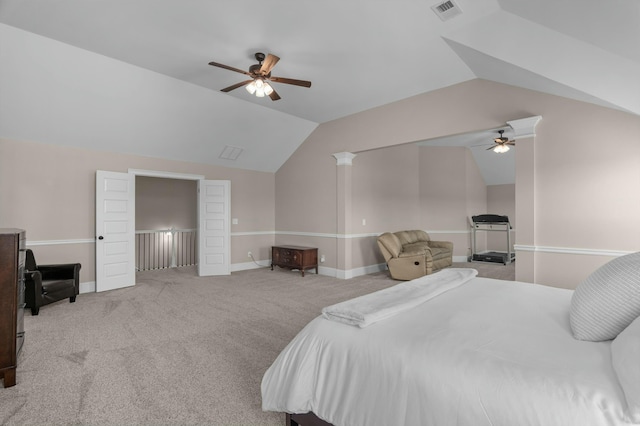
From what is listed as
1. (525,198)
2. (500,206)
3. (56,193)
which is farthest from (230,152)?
(500,206)

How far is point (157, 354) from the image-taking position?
2965mm

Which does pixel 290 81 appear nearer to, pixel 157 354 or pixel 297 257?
pixel 157 354

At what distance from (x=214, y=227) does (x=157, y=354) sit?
4082mm

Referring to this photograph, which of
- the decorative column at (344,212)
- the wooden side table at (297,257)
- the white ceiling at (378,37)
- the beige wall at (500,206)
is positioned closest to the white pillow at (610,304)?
the white ceiling at (378,37)

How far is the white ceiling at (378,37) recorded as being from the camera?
2.86 metres

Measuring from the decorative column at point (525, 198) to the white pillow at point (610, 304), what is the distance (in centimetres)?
268

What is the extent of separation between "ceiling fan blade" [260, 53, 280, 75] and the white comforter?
9.54 ft

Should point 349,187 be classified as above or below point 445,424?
above

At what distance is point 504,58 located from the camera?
3447mm

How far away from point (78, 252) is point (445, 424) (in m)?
6.18

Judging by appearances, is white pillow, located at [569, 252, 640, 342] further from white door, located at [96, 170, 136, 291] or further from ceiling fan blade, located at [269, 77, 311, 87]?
white door, located at [96, 170, 136, 291]

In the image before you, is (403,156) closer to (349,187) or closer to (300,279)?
(349,187)

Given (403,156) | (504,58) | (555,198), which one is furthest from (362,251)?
(504,58)

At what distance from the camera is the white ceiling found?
9.39ft
